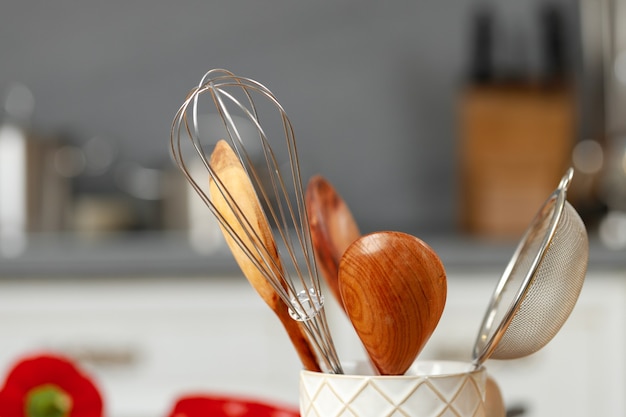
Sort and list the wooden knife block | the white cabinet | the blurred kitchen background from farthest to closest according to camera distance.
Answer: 1. the blurred kitchen background
2. the wooden knife block
3. the white cabinet

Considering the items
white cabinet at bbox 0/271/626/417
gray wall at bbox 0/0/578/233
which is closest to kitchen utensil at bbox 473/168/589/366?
white cabinet at bbox 0/271/626/417

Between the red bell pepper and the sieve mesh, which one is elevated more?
the sieve mesh

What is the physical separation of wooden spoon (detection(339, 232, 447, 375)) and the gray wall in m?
1.58

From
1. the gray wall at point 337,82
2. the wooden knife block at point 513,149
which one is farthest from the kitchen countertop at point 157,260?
the gray wall at point 337,82

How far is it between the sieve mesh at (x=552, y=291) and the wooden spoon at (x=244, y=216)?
0.08m

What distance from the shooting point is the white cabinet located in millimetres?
1284

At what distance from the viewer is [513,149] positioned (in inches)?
63.7

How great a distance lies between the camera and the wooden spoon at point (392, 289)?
275mm

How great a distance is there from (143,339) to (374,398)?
1100 mm

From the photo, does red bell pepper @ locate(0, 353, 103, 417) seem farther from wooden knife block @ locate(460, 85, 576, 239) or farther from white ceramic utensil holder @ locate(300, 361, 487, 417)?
wooden knife block @ locate(460, 85, 576, 239)

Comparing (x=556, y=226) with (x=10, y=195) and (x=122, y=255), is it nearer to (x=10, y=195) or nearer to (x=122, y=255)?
(x=122, y=255)

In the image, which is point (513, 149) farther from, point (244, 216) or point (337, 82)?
point (244, 216)

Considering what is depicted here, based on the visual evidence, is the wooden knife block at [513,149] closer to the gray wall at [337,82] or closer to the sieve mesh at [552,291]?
the gray wall at [337,82]

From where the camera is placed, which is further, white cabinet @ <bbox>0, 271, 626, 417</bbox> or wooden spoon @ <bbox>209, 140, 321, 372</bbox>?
white cabinet @ <bbox>0, 271, 626, 417</bbox>
